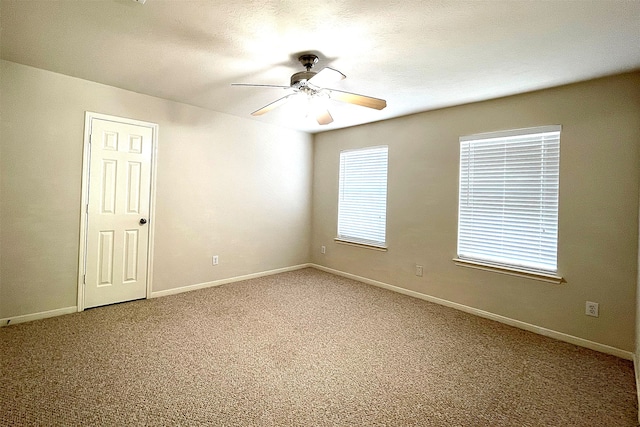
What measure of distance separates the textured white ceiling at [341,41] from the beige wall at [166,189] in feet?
1.34

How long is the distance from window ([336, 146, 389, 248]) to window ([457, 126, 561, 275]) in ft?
3.78

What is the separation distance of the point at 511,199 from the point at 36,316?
5.01m

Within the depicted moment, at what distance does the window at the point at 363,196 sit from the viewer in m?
4.42

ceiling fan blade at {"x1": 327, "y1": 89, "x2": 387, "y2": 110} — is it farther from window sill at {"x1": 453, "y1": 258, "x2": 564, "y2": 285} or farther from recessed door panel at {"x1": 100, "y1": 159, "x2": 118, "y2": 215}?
recessed door panel at {"x1": 100, "y1": 159, "x2": 118, "y2": 215}

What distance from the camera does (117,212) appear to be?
340 cm

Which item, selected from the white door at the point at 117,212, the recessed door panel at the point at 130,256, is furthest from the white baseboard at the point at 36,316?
the recessed door panel at the point at 130,256

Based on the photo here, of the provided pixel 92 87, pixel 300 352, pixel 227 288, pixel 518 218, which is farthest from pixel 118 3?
pixel 518 218

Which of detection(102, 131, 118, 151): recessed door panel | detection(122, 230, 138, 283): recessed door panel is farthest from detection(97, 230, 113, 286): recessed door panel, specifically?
detection(102, 131, 118, 151): recessed door panel

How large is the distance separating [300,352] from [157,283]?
7.44ft

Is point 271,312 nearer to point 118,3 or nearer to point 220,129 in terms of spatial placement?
point 220,129

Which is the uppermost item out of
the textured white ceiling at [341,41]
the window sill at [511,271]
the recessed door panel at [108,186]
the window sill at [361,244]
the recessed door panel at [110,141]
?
the textured white ceiling at [341,41]

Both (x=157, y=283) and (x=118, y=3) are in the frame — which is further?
(x=157, y=283)

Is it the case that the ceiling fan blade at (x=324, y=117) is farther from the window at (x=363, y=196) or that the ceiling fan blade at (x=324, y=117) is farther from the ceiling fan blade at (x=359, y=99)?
the window at (x=363, y=196)

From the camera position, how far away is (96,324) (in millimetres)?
2893
